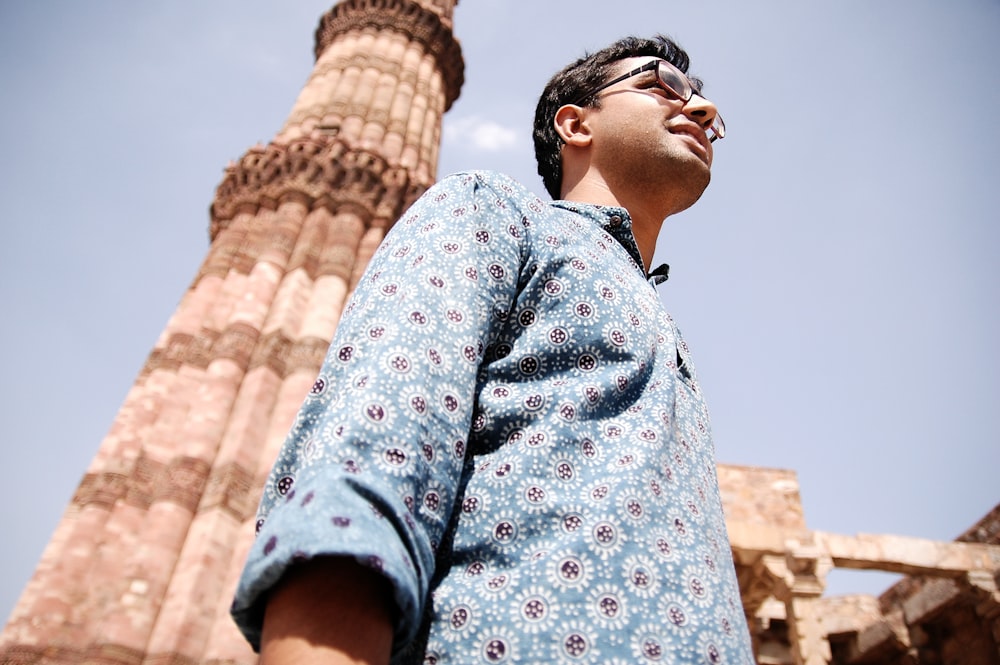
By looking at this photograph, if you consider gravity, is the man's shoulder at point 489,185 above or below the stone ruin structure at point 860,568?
below

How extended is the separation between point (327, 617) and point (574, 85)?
1.73m

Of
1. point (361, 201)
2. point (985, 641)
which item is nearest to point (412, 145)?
point (361, 201)

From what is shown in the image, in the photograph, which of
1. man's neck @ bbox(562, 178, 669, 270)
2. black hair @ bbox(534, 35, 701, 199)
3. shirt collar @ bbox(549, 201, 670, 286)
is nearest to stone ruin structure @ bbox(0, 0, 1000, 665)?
black hair @ bbox(534, 35, 701, 199)

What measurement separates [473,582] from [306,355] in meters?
6.80

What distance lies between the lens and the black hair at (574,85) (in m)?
2.12

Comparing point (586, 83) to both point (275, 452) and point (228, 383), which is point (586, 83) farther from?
point (228, 383)

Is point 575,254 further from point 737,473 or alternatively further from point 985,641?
point 985,641

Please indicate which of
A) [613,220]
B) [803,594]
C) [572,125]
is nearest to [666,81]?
[572,125]

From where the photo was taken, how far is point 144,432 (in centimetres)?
708

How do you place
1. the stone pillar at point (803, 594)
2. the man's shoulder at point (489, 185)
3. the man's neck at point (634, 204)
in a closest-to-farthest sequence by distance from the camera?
the man's shoulder at point (489, 185) → the man's neck at point (634, 204) → the stone pillar at point (803, 594)

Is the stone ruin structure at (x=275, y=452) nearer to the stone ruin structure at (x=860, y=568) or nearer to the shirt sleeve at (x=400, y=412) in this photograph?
the stone ruin structure at (x=860, y=568)

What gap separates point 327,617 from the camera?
79cm

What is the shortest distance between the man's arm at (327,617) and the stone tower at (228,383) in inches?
207

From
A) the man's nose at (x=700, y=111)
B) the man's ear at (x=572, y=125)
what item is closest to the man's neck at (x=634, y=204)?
the man's ear at (x=572, y=125)
